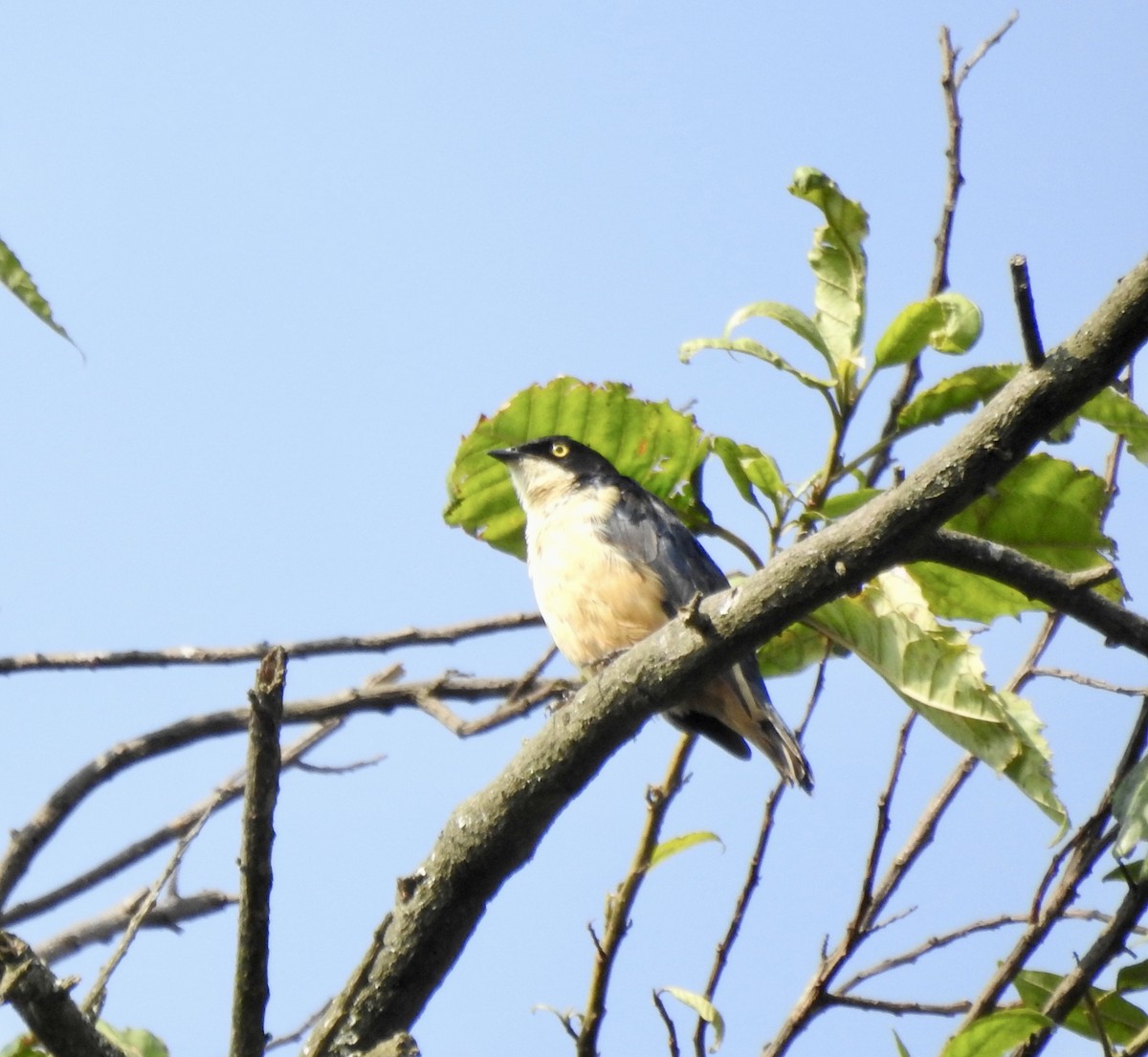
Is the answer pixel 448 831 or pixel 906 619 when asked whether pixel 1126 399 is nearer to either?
pixel 906 619

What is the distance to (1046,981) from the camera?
3.55m

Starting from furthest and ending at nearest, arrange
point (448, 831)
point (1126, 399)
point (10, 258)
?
point (1126, 399)
point (448, 831)
point (10, 258)

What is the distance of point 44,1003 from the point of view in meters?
2.18

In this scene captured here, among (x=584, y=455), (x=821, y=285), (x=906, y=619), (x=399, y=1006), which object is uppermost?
(x=584, y=455)

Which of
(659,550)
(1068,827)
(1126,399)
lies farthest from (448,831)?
(659,550)

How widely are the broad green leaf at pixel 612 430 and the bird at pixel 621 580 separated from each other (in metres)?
1.06

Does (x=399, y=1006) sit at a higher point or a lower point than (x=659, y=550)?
lower

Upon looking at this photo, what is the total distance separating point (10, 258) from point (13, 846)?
9.10 feet

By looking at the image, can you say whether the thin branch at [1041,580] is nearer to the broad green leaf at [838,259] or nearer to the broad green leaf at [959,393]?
the broad green leaf at [959,393]

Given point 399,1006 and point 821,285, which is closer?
point 399,1006

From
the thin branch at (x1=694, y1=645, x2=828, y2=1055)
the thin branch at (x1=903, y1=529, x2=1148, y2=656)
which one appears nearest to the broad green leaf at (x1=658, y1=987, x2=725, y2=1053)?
the thin branch at (x1=694, y1=645, x2=828, y2=1055)

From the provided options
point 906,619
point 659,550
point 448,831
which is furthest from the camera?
point 659,550

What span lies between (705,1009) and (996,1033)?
703mm

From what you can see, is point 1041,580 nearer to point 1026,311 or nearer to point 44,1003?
point 1026,311
